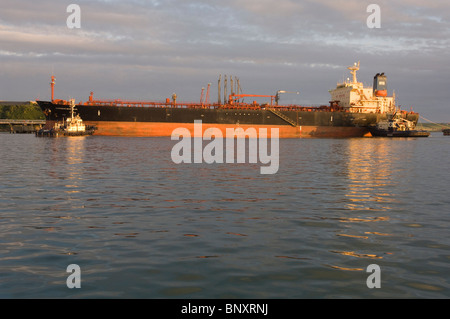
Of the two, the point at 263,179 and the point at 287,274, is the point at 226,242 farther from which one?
the point at 263,179

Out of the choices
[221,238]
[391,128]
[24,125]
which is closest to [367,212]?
[221,238]

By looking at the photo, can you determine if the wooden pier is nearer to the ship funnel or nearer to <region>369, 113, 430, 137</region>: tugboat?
the ship funnel

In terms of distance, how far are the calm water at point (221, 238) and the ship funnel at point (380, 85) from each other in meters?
75.4

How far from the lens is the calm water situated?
7.36 meters

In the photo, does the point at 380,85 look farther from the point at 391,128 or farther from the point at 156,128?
the point at 156,128

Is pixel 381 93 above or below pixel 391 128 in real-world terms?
above

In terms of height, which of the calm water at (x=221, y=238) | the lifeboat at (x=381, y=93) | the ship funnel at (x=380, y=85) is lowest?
the calm water at (x=221, y=238)

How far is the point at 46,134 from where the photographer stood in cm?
7594

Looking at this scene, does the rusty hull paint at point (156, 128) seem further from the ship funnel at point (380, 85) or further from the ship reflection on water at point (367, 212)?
the ship reflection on water at point (367, 212)

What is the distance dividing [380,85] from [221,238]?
3552 inches

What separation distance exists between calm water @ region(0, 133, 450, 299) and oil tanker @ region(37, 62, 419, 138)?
51688 mm

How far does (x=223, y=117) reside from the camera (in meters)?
72.7

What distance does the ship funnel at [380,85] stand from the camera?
90312 millimetres

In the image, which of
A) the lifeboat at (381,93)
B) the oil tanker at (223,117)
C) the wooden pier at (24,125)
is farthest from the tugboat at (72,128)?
the wooden pier at (24,125)
